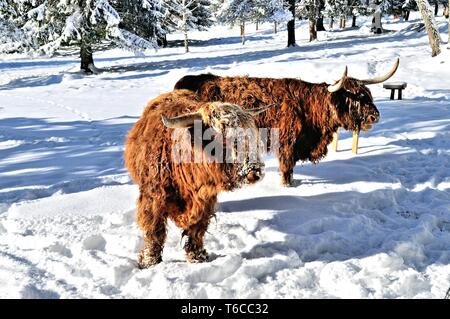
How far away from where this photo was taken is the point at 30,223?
16.2 feet

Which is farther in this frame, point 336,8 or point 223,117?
point 336,8

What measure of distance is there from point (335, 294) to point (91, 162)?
509cm

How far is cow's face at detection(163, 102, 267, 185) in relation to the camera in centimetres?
359

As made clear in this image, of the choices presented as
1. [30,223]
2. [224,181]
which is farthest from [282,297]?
[30,223]

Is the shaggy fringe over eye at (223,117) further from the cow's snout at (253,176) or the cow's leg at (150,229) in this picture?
the cow's leg at (150,229)

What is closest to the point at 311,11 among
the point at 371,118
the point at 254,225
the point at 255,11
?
the point at 255,11

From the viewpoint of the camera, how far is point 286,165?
20.1 ft

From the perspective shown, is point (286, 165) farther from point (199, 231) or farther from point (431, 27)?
point (431, 27)

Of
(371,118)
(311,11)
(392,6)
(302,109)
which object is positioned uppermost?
(392,6)

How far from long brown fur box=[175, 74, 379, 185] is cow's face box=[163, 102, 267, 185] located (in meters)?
2.46

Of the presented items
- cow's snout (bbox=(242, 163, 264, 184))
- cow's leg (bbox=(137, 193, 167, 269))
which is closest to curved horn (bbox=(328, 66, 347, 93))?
cow's snout (bbox=(242, 163, 264, 184))

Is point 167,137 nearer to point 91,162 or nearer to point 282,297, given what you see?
point 282,297

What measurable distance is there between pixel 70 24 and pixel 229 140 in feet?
60.7

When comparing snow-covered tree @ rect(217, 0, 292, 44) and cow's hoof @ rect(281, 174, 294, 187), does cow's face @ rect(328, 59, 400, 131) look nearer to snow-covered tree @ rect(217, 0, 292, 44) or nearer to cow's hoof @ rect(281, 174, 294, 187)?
cow's hoof @ rect(281, 174, 294, 187)
